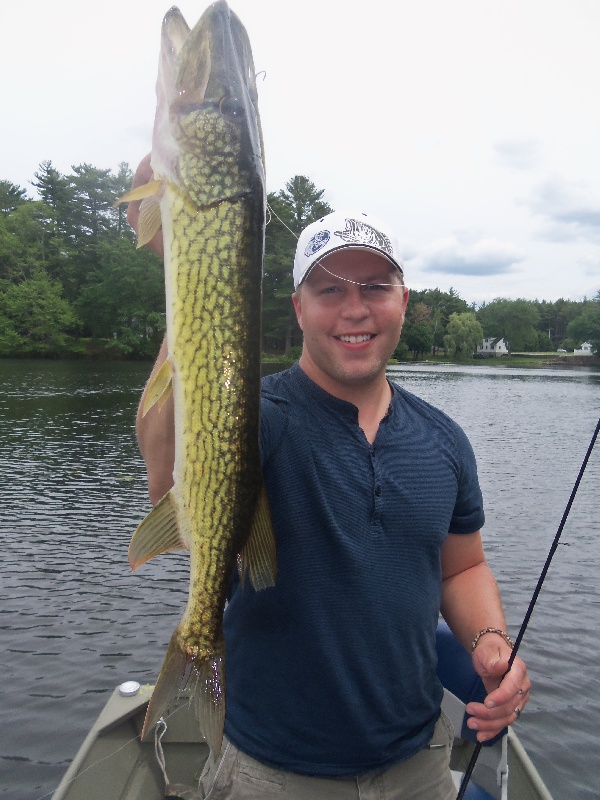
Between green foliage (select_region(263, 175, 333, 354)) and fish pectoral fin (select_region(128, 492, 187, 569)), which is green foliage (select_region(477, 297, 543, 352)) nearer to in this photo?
green foliage (select_region(263, 175, 333, 354))

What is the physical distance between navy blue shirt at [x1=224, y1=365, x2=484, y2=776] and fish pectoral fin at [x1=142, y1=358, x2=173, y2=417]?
0.41 meters

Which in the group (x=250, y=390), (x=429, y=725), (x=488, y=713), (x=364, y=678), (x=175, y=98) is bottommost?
(x=429, y=725)

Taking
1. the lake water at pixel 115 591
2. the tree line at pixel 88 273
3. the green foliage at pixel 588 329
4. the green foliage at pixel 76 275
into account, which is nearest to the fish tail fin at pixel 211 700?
the lake water at pixel 115 591

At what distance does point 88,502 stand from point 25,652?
5.79 meters

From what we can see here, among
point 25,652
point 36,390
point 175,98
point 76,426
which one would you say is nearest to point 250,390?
point 175,98

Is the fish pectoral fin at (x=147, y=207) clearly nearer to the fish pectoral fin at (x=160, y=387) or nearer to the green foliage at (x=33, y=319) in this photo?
the fish pectoral fin at (x=160, y=387)

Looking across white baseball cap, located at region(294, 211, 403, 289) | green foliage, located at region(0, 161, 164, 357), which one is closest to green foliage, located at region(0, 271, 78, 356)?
green foliage, located at region(0, 161, 164, 357)

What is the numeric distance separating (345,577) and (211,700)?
567 mm

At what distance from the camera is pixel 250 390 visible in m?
1.93

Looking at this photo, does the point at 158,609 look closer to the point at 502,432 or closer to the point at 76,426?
the point at 76,426

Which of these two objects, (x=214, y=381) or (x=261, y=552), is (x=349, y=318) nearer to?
(x=214, y=381)

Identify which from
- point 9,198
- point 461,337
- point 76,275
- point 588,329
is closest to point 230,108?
point 76,275

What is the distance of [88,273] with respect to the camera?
184 feet

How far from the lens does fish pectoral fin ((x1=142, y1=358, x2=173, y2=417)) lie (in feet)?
6.26
